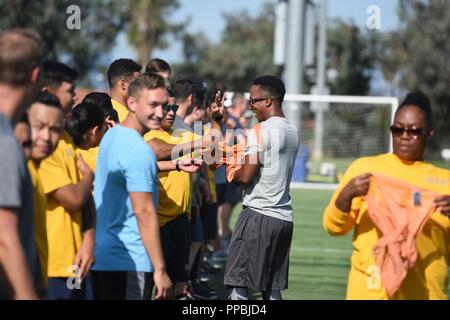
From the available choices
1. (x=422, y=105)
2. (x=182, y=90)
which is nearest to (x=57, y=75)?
(x=182, y=90)

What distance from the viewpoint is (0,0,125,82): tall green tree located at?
163 feet

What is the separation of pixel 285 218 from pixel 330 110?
32.5 m

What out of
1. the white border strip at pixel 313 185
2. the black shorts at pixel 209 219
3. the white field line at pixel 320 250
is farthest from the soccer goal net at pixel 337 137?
the black shorts at pixel 209 219

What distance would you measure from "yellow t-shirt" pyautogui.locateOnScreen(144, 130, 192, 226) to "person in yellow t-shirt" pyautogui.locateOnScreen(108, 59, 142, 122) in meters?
0.51

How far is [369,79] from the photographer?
218ft

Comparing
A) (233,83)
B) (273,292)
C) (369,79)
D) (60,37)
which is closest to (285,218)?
(273,292)

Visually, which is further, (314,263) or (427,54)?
(427,54)

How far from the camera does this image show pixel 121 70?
28.2ft

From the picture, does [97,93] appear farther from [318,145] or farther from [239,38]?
[239,38]

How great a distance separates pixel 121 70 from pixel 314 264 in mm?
5561

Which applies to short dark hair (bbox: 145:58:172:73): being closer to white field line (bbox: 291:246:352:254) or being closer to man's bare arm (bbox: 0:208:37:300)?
man's bare arm (bbox: 0:208:37:300)

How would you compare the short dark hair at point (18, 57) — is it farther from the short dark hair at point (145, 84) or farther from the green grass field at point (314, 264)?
the green grass field at point (314, 264)

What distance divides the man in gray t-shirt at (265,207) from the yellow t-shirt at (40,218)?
102 inches

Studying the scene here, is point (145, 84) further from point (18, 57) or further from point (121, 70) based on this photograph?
point (121, 70)
